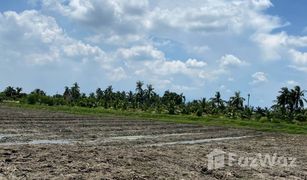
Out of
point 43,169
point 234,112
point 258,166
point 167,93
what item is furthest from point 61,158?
point 167,93

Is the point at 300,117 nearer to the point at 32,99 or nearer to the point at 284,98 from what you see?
the point at 284,98

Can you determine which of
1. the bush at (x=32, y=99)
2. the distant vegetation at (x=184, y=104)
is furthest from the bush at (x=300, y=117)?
the bush at (x=32, y=99)

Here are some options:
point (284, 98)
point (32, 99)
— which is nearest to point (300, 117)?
point (284, 98)

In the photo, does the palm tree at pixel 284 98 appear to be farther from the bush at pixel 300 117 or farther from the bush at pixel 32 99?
the bush at pixel 32 99

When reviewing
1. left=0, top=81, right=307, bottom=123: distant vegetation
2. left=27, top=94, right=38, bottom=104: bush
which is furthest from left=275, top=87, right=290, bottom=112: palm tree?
left=27, top=94, right=38, bottom=104: bush

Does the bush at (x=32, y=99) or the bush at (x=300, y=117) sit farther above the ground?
the bush at (x=32, y=99)

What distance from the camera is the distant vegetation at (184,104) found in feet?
239

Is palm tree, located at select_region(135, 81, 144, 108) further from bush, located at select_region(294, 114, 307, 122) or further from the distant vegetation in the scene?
bush, located at select_region(294, 114, 307, 122)

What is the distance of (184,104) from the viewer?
95.3 metres

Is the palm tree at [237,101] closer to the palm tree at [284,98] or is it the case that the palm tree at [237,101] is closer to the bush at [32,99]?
the palm tree at [284,98]

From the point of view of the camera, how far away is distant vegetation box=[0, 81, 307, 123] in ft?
239

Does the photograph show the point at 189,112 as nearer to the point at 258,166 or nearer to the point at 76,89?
the point at 76,89

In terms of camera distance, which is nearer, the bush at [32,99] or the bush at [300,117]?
the bush at [300,117]

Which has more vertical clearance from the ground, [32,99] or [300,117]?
[32,99]
